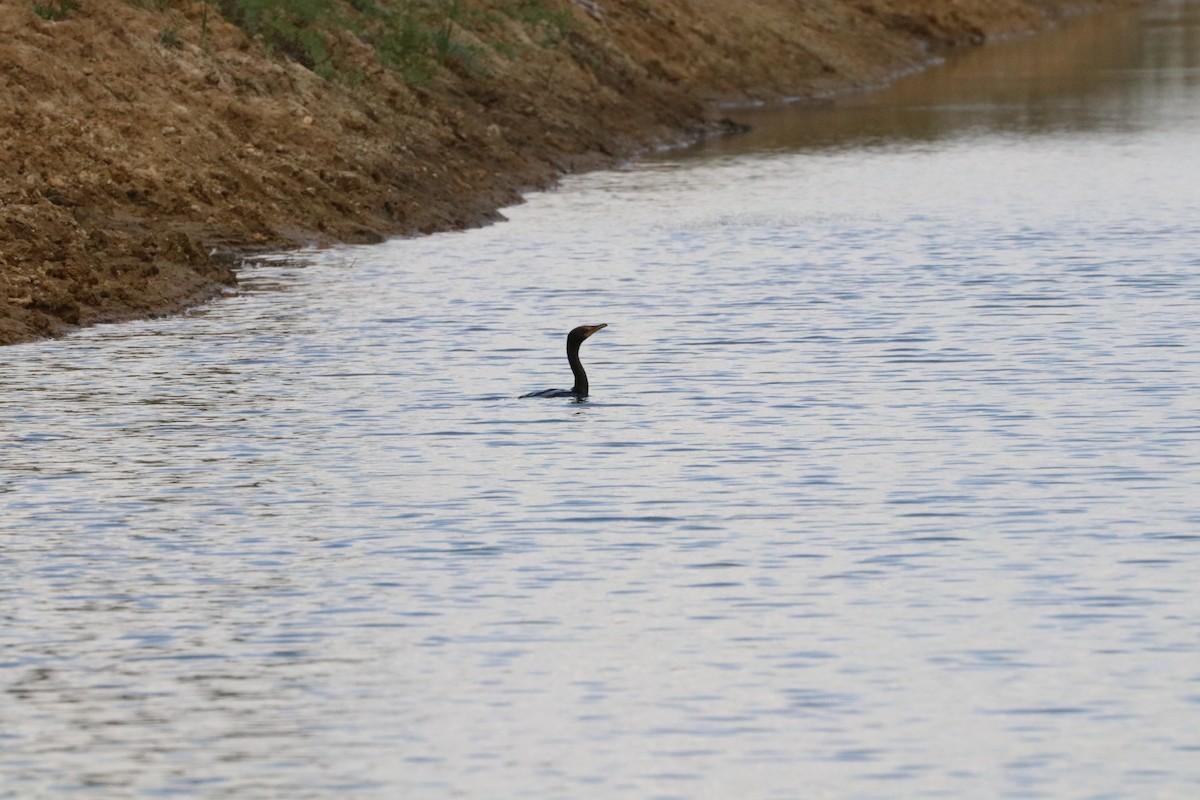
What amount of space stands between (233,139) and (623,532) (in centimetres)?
2013

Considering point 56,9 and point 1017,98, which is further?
point 1017,98

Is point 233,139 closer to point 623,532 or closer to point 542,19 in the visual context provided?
point 623,532

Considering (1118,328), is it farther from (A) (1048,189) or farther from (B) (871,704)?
(A) (1048,189)

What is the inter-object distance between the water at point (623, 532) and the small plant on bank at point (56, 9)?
22.7 ft

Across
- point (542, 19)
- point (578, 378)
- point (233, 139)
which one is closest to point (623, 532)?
point (578, 378)

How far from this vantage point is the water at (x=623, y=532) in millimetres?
11836

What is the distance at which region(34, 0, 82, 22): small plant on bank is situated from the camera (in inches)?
1409

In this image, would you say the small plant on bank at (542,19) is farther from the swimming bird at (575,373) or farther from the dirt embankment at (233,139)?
the swimming bird at (575,373)

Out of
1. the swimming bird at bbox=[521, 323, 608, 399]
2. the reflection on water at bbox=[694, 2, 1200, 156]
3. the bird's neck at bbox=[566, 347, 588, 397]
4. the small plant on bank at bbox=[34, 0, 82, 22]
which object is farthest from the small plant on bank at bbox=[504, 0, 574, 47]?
the bird's neck at bbox=[566, 347, 588, 397]

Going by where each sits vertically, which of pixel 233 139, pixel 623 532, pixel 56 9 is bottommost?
pixel 623 532

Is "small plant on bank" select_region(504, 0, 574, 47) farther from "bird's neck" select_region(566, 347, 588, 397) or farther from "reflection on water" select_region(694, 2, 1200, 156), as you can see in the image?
"bird's neck" select_region(566, 347, 588, 397)

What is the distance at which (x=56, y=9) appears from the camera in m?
36.3

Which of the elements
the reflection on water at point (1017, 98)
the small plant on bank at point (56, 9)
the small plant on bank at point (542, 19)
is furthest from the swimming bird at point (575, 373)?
the small plant on bank at point (542, 19)

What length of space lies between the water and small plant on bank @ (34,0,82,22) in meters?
6.92
